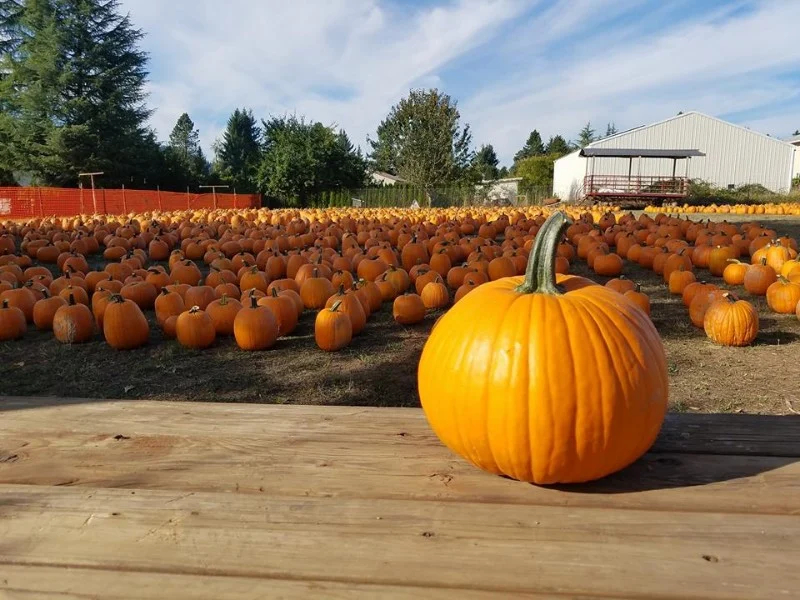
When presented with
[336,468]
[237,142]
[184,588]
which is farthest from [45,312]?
[237,142]

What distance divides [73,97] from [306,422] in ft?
140

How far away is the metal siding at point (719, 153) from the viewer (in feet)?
134

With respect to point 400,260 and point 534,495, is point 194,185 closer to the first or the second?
point 400,260

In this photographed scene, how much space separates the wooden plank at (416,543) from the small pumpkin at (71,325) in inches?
160

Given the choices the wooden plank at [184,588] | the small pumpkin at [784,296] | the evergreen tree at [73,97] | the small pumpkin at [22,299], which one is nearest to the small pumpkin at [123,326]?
the small pumpkin at [22,299]

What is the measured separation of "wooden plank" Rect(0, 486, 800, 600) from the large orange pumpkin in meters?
0.13

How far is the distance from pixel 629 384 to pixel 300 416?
0.97 meters

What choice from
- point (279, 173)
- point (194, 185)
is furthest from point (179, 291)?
point (194, 185)

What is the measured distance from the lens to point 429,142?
38250 mm

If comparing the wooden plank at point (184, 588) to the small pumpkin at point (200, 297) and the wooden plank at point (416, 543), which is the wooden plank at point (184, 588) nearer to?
the wooden plank at point (416, 543)

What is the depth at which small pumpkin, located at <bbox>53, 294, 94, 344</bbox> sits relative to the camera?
4.86 meters

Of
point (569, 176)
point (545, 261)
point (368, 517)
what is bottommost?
point (368, 517)

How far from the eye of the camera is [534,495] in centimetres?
131

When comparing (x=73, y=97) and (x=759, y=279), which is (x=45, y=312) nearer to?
(x=759, y=279)
